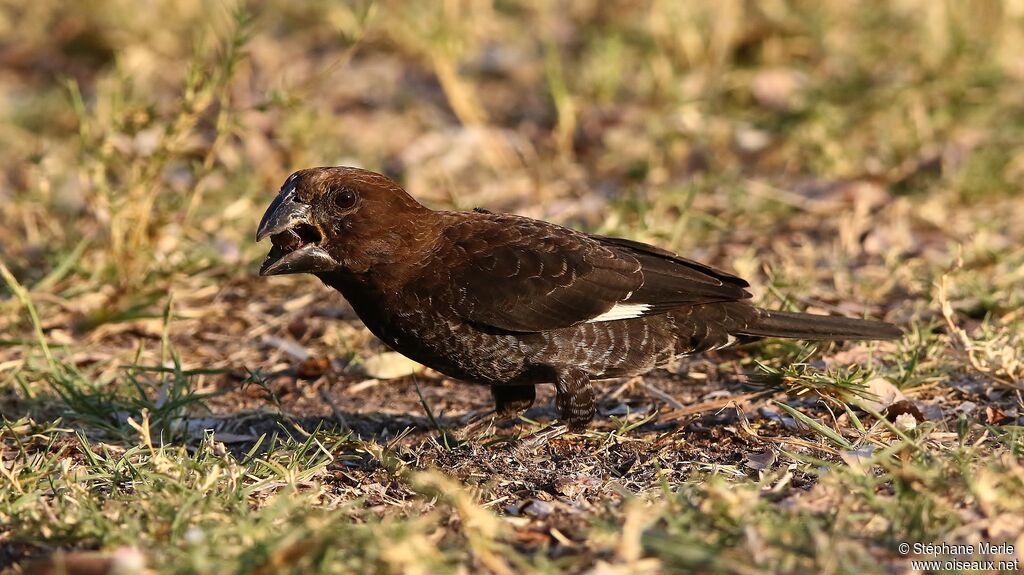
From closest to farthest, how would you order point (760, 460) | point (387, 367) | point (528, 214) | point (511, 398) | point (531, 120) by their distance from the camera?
point (760, 460)
point (511, 398)
point (387, 367)
point (528, 214)
point (531, 120)

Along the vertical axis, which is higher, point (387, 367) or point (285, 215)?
point (285, 215)

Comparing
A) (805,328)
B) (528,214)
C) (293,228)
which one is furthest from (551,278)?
(528,214)

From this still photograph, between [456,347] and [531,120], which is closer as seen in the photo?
[456,347]

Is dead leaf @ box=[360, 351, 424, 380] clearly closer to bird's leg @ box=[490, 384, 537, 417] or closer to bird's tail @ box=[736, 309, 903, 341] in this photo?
bird's leg @ box=[490, 384, 537, 417]

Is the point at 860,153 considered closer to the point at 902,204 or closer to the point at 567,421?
the point at 902,204

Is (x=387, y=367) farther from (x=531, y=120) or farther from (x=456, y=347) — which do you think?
(x=531, y=120)

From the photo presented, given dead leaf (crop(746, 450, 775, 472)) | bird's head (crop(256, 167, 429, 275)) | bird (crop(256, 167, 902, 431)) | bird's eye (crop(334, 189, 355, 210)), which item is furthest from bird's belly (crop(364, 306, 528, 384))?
dead leaf (crop(746, 450, 775, 472))

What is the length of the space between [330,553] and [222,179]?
4.89m

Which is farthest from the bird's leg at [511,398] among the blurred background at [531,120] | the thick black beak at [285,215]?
the blurred background at [531,120]

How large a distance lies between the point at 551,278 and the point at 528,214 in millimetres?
2428

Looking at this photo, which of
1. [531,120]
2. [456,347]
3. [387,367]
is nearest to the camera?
[456,347]

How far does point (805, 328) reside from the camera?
4.99 metres

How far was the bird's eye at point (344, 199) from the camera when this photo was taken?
4559mm

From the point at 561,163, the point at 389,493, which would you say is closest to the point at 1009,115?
the point at 561,163
